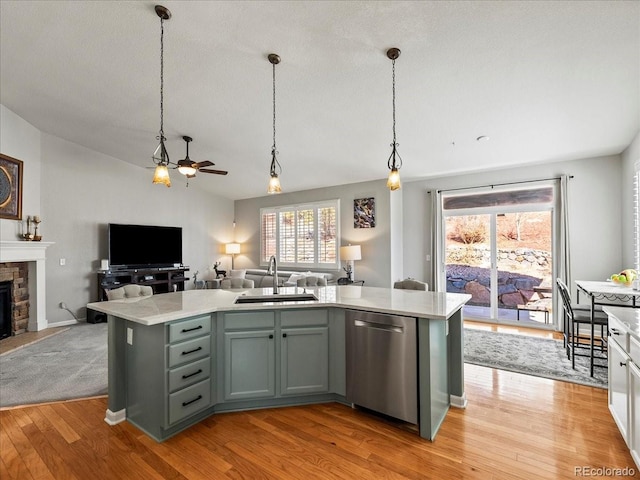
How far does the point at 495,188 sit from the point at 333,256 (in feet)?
11.1

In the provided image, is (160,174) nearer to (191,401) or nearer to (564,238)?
(191,401)

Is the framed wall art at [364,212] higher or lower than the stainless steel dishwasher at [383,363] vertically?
higher

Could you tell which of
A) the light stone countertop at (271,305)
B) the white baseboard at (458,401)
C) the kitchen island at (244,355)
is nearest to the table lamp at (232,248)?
the light stone countertop at (271,305)

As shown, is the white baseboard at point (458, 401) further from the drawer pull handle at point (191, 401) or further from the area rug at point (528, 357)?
the drawer pull handle at point (191, 401)

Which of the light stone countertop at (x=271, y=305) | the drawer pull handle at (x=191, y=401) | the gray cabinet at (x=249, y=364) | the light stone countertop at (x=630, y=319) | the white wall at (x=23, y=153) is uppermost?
the white wall at (x=23, y=153)

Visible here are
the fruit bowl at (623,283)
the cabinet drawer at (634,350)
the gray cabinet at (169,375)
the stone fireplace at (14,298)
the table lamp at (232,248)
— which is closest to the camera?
the cabinet drawer at (634,350)

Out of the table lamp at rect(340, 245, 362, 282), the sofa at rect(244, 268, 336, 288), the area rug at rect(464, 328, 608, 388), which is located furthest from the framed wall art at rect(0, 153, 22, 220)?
the area rug at rect(464, 328, 608, 388)

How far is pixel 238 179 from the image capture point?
6824 mm

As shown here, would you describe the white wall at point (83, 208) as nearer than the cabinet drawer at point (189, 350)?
No

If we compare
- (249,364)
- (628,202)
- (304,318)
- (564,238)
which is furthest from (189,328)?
(628,202)

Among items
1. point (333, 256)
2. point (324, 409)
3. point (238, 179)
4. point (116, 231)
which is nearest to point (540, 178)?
point (333, 256)

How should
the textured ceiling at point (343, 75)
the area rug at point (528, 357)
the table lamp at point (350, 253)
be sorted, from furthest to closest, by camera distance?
the table lamp at point (350, 253) → the area rug at point (528, 357) → the textured ceiling at point (343, 75)

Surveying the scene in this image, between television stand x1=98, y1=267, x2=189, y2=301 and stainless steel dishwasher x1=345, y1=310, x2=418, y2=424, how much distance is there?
5.07 meters

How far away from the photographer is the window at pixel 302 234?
6812mm
